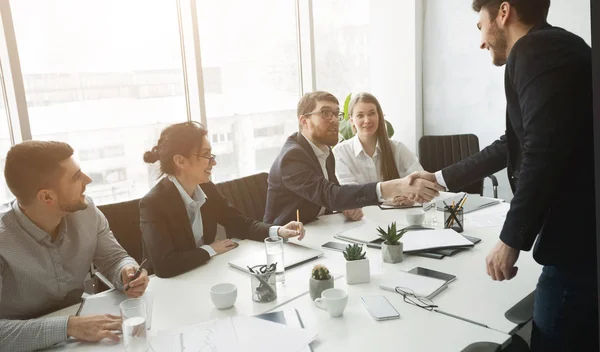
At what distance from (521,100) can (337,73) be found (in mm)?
3610

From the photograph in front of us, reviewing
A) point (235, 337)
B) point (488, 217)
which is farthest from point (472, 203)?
point (235, 337)

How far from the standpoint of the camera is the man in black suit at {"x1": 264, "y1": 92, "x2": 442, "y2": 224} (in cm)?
233

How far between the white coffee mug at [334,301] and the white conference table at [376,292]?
25 millimetres

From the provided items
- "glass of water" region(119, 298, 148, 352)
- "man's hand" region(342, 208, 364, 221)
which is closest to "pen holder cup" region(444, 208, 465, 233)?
"man's hand" region(342, 208, 364, 221)

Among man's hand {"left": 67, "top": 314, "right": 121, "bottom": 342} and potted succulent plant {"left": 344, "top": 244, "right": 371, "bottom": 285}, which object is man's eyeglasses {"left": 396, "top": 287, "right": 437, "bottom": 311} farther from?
man's hand {"left": 67, "top": 314, "right": 121, "bottom": 342}

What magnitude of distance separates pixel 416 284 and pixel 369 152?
185cm

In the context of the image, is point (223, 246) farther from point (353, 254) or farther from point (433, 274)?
point (433, 274)

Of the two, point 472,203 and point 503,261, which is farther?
point 472,203

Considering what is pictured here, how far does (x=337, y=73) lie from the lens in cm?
494

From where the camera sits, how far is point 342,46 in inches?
195

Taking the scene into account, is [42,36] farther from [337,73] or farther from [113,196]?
[337,73]

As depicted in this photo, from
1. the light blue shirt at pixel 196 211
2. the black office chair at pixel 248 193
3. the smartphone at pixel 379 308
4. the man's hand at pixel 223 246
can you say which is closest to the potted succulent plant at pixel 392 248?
the smartphone at pixel 379 308

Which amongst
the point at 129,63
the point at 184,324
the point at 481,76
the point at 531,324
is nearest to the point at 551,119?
the point at 531,324

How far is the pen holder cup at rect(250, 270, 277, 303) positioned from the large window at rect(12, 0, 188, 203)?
1.73 meters
